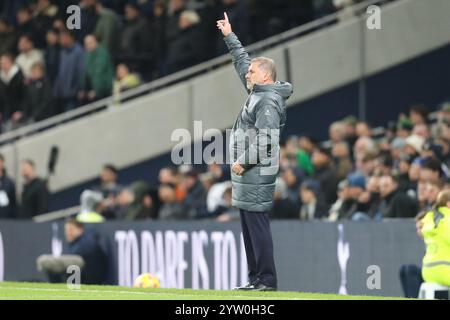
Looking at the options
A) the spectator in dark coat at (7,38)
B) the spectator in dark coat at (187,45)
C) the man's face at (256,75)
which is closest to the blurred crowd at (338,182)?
the spectator in dark coat at (187,45)

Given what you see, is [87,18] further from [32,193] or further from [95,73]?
[32,193]

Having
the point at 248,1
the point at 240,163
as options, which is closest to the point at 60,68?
the point at 248,1

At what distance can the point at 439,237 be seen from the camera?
45.7ft

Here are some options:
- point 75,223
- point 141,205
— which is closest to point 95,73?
point 141,205

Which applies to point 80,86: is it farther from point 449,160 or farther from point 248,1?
point 449,160

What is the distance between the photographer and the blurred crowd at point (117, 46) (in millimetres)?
22875

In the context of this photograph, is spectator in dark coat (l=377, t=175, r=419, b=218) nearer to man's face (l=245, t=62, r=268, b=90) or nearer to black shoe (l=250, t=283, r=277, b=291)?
black shoe (l=250, t=283, r=277, b=291)

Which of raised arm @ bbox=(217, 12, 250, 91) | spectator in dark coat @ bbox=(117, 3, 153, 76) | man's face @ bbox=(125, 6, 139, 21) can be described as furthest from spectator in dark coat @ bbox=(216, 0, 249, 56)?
raised arm @ bbox=(217, 12, 250, 91)

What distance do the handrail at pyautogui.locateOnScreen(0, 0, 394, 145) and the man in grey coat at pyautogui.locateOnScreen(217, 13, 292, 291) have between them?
10.00 metres

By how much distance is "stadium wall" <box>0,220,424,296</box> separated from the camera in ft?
53.2

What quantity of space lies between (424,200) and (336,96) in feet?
21.5

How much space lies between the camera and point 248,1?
22.6m

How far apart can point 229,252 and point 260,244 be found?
608 cm

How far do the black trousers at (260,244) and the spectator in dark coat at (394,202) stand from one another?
13.9ft
